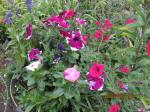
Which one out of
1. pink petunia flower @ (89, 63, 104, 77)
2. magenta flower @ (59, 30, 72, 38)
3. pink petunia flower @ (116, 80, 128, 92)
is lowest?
pink petunia flower @ (116, 80, 128, 92)

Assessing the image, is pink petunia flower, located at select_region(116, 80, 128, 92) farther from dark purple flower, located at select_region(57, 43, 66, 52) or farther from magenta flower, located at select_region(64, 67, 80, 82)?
dark purple flower, located at select_region(57, 43, 66, 52)

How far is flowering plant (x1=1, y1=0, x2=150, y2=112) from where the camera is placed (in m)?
2.42

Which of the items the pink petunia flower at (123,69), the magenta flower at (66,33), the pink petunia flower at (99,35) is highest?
the magenta flower at (66,33)

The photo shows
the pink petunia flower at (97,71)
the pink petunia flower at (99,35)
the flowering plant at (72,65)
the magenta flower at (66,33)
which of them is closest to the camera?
the pink petunia flower at (97,71)

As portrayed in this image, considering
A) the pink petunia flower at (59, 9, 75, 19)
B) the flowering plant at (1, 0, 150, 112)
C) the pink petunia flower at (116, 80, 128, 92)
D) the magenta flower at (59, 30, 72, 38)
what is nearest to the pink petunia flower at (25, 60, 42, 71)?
the flowering plant at (1, 0, 150, 112)

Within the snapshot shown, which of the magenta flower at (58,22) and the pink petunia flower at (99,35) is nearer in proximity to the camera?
the magenta flower at (58,22)

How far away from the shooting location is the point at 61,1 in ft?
11.0

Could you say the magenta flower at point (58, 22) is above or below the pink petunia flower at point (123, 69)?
above

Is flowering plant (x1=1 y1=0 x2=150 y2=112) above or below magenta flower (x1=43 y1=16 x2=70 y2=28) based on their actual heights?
below

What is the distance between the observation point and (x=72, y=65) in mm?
2650

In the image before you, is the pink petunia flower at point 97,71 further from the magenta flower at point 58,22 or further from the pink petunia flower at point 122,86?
the magenta flower at point 58,22

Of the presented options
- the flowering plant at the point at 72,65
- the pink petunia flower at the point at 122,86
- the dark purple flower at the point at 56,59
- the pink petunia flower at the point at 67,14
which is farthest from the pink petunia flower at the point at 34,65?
the pink petunia flower at the point at 122,86

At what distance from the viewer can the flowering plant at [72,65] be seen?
2420 mm

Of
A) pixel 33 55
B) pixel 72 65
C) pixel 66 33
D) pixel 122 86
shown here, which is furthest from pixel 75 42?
pixel 122 86
